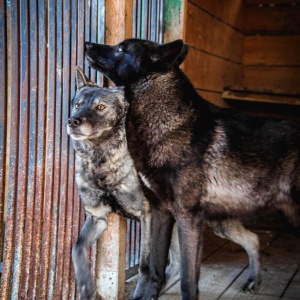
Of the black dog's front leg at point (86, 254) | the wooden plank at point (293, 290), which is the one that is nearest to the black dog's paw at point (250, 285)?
the wooden plank at point (293, 290)

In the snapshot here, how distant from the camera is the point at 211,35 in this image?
5.48 m

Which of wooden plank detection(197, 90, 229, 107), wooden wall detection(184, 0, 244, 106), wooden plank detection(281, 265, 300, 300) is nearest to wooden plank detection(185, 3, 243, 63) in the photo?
wooden wall detection(184, 0, 244, 106)

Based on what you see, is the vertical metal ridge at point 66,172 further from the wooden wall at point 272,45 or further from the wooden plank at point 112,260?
the wooden wall at point 272,45

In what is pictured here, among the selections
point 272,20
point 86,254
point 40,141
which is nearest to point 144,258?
point 86,254

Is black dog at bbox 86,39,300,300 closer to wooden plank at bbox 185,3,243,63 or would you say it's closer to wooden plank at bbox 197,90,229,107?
wooden plank at bbox 185,3,243,63

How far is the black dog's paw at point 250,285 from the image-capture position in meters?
3.80

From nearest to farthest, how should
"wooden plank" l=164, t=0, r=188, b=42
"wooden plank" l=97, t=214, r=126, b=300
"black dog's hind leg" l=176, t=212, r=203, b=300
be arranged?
1. "black dog's hind leg" l=176, t=212, r=203, b=300
2. "wooden plank" l=97, t=214, r=126, b=300
3. "wooden plank" l=164, t=0, r=188, b=42

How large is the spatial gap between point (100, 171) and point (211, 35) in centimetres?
280

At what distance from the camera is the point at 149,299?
3.30 meters

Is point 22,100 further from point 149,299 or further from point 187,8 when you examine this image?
point 187,8

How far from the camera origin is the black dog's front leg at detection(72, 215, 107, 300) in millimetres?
3152

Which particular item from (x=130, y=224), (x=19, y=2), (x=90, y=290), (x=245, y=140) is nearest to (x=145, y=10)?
(x=19, y=2)

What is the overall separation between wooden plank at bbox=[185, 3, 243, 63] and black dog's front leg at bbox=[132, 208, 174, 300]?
195cm

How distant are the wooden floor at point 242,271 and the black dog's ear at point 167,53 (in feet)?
5.23
